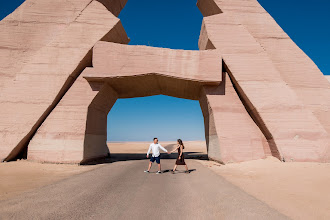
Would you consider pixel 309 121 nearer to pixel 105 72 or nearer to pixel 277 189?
pixel 277 189

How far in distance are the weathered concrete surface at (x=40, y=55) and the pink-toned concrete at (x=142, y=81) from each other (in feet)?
0.19

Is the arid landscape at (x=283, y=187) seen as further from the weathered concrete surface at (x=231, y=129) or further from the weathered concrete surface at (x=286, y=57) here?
the weathered concrete surface at (x=286, y=57)

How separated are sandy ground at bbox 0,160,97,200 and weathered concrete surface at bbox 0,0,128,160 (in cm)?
172

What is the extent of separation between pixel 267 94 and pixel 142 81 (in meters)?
8.10

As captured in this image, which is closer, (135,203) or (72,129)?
(135,203)

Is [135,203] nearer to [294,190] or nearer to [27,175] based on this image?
[294,190]

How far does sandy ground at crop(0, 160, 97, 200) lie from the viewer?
228 inches

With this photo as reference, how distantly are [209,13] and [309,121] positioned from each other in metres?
11.6

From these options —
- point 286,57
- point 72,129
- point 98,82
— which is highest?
point 286,57

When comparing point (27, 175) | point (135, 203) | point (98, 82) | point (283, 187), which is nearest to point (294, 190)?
point (283, 187)

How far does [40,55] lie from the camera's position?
12.4 meters

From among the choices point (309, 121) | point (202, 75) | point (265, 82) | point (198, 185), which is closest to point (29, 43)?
point (202, 75)

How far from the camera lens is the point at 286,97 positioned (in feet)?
38.7

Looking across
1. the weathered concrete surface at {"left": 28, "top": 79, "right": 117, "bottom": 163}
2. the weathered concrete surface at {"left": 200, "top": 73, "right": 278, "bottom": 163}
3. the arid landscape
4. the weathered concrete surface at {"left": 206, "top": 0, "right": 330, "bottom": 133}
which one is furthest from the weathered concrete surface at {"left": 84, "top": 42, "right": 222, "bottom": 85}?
the arid landscape
